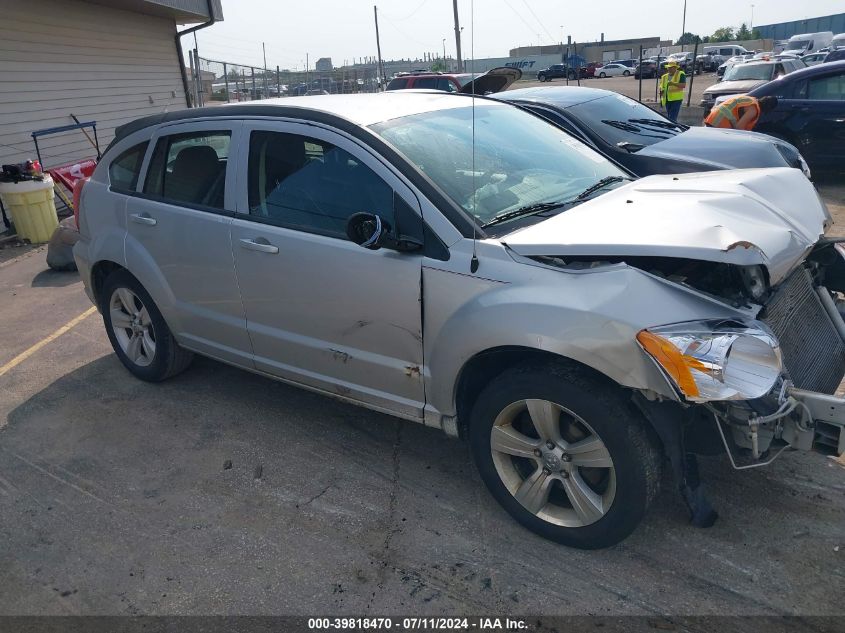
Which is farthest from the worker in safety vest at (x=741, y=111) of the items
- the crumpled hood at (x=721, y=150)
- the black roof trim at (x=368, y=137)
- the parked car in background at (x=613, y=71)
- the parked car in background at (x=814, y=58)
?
the parked car in background at (x=613, y=71)

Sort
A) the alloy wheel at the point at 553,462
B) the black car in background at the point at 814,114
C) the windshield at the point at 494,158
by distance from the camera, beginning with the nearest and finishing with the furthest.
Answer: the alloy wheel at the point at 553,462 → the windshield at the point at 494,158 → the black car in background at the point at 814,114

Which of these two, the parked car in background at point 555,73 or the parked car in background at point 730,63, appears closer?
the parked car in background at point 730,63

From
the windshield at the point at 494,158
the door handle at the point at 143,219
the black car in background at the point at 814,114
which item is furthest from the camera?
the black car in background at the point at 814,114

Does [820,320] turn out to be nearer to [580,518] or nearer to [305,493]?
[580,518]

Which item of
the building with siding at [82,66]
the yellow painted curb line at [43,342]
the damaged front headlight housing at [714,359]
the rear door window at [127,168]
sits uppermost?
the building with siding at [82,66]

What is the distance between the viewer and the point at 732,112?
10.5 m

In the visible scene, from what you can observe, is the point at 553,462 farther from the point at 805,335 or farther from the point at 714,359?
the point at 805,335

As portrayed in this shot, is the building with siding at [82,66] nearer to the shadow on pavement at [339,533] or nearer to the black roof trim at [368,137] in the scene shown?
the black roof trim at [368,137]

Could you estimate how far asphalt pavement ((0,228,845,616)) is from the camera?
2.72 metres

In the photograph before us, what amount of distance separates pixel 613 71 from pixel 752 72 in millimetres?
43736

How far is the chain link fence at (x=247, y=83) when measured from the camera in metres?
17.0

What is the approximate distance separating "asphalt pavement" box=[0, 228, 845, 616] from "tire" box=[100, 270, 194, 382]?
34 cm

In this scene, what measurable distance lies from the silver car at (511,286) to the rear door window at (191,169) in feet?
0.05

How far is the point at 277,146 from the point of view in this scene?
3.66m
